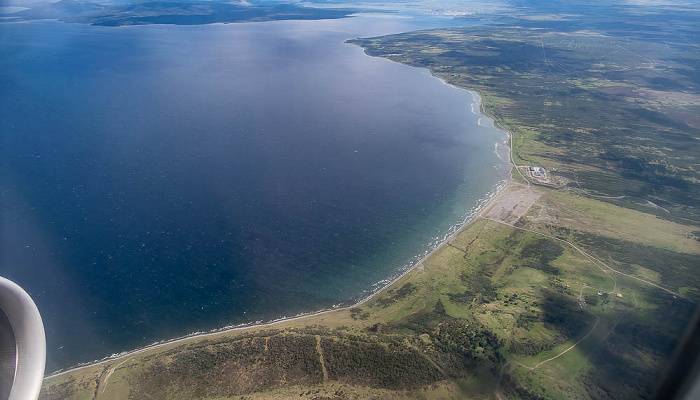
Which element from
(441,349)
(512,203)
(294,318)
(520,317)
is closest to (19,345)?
(294,318)

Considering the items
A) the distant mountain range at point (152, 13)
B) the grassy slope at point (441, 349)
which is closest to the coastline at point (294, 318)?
the grassy slope at point (441, 349)

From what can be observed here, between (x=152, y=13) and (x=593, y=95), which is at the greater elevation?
(x=152, y=13)

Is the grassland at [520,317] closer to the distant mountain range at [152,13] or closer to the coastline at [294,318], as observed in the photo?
the coastline at [294,318]

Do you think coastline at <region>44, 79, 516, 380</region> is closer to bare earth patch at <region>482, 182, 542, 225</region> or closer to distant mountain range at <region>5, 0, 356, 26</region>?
bare earth patch at <region>482, 182, 542, 225</region>

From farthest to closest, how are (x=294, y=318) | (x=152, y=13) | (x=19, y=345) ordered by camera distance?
(x=152, y=13), (x=294, y=318), (x=19, y=345)

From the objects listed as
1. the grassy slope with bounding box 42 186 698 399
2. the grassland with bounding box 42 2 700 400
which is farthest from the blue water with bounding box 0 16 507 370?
the grassland with bounding box 42 2 700 400

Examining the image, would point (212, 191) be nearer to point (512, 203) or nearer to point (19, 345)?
point (512, 203)
